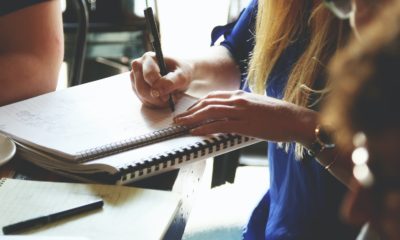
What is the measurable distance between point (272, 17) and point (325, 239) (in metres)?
0.46

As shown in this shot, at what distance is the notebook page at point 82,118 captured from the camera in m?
0.81

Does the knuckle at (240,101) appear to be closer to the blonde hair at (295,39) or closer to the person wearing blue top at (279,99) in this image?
the person wearing blue top at (279,99)

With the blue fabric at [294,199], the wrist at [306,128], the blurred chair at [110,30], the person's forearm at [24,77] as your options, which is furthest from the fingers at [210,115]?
the blurred chair at [110,30]

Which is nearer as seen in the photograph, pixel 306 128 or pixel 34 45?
pixel 306 128

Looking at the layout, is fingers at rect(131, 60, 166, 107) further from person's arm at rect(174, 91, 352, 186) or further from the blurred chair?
the blurred chair

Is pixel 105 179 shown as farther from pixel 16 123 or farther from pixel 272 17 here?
pixel 272 17

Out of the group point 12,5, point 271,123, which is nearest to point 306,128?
point 271,123

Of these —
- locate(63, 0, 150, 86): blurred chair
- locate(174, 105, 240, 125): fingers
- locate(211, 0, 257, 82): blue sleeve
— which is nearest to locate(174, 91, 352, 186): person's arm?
locate(174, 105, 240, 125): fingers

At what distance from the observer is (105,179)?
0.75m

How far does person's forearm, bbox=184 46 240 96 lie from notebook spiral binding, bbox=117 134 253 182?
224 mm

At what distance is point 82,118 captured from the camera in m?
0.89

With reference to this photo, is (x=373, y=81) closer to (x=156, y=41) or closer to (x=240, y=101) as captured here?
(x=240, y=101)

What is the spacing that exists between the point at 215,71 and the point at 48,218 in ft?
1.90

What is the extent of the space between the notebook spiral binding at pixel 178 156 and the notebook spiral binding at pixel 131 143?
0.05 m
